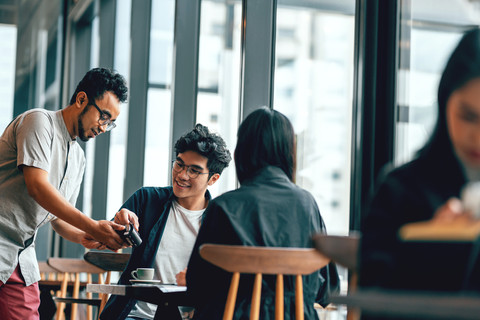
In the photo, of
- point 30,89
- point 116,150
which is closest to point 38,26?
point 30,89

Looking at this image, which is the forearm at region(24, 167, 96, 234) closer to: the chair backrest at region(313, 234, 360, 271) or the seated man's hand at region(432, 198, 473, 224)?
the chair backrest at region(313, 234, 360, 271)

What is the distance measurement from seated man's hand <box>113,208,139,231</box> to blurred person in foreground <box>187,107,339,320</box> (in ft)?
2.14

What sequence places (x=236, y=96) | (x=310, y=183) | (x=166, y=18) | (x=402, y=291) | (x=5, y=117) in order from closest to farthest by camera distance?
1. (x=402, y=291)
2. (x=310, y=183)
3. (x=236, y=96)
4. (x=166, y=18)
5. (x=5, y=117)

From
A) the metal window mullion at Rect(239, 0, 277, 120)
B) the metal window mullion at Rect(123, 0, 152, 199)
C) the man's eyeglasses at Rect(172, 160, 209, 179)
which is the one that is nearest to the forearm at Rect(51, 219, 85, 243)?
the man's eyeglasses at Rect(172, 160, 209, 179)

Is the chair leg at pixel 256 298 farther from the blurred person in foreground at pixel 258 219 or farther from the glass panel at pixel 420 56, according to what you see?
the glass panel at pixel 420 56

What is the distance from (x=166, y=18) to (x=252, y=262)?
3267mm

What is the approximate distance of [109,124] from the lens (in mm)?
2689

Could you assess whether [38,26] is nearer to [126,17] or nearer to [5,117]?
[5,117]

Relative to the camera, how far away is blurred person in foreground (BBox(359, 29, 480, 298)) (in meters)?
0.96

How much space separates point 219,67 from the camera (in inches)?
153

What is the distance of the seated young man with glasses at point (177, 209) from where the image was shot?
2631mm

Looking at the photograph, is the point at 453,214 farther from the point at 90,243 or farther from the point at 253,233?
the point at 90,243

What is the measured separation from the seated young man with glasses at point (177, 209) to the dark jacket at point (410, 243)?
1.65 meters

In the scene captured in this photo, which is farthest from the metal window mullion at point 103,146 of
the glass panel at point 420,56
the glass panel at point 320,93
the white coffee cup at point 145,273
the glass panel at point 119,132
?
the glass panel at point 420,56
